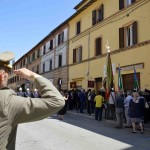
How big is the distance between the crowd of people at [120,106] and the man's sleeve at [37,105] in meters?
6.00

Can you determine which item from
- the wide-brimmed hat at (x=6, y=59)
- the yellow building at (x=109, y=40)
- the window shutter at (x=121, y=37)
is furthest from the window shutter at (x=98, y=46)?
the wide-brimmed hat at (x=6, y=59)

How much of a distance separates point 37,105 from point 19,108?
4.5 inches

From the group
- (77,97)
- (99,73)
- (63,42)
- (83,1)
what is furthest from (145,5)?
(63,42)

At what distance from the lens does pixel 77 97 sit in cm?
2278

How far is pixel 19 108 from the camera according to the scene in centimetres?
171

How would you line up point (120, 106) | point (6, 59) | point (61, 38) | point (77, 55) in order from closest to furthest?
point (6, 59)
point (120, 106)
point (77, 55)
point (61, 38)

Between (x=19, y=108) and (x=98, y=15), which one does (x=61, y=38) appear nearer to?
(x=98, y=15)

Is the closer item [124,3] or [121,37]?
[124,3]

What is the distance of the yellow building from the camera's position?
17938 mm

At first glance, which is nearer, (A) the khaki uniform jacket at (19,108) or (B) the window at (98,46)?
(A) the khaki uniform jacket at (19,108)

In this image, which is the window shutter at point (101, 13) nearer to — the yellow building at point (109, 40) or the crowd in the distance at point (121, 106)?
the yellow building at point (109, 40)

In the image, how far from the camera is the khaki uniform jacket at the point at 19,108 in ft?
5.55

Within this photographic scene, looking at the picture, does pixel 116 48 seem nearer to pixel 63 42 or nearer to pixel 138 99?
pixel 138 99

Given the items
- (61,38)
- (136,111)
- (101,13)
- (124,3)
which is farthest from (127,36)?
(61,38)
